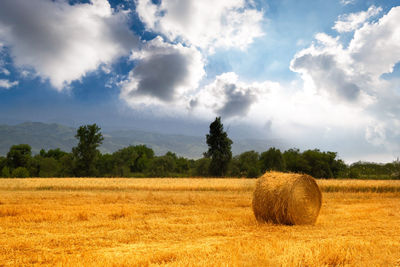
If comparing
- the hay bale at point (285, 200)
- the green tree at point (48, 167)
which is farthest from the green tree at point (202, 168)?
the hay bale at point (285, 200)

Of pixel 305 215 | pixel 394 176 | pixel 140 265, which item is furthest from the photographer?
pixel 394 176

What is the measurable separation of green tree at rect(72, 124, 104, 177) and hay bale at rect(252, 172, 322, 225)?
2150 inches

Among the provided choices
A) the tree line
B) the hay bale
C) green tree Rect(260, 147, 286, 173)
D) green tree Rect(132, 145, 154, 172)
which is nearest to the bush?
the tree line

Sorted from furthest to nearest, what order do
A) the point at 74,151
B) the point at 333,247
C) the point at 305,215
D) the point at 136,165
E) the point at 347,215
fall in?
the point at 136,165, the point at 74,151, the point at 347,215, the point at 305,215, the point at 333,247

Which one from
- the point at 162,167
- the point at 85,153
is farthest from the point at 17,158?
the point at 162,167

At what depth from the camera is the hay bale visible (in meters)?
10.8

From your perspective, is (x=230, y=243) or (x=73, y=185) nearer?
(x=230, y=243)

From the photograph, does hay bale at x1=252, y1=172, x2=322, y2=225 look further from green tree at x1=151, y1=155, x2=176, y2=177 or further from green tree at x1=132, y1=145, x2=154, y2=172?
green tree at x1=132, y1=145, x2=154, y2=172

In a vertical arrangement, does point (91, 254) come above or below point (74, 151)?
below

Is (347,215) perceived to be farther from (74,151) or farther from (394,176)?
(74,151)

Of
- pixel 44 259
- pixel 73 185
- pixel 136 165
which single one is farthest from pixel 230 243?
pixel 136 165

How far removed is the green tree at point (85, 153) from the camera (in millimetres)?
61062

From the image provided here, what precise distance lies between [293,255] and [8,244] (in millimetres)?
5964

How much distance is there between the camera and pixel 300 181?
38.0 ft
